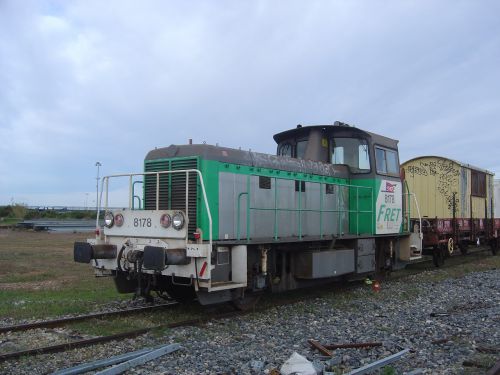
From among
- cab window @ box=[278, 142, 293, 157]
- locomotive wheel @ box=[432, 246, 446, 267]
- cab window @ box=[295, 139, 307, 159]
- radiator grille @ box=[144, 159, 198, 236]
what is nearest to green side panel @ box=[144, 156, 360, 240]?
radiator grille @ box=[144, 159, 198, 236]

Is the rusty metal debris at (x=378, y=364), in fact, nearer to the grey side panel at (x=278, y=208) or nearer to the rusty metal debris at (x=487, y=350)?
the rusty metal debris at (x=487, y=350)

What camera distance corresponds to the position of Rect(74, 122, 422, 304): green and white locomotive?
7.44 meters

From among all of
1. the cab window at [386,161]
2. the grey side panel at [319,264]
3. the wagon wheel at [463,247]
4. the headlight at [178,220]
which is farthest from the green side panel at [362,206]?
the wagon wheel at [463,247]

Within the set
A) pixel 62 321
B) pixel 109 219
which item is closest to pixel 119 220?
pixel 109 219

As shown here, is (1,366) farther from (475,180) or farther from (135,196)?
(475,180)

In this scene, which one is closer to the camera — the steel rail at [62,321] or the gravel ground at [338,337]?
the gravel ground at [338,337]

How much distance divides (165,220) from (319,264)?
3.39m

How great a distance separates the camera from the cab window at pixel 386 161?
37.4 feet

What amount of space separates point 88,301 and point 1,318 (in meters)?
1.78

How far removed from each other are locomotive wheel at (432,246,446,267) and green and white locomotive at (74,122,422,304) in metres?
4.38

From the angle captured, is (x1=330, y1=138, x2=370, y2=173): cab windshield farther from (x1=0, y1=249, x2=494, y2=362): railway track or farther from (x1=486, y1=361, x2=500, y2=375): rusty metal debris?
(x1=486, y1=361, x2=500, y2=375): rusty metal debris

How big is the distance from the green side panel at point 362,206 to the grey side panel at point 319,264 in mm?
1323

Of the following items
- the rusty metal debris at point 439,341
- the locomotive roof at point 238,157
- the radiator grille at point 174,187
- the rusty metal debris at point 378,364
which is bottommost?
the rusty metal debris at point 439,341

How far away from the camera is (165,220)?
7426 millimetres
